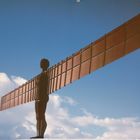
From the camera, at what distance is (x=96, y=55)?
5426mm

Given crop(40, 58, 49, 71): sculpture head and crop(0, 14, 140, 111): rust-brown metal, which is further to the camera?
crop(40, 58, 49, 71): sculpture head

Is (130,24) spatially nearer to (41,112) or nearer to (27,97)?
(41,112)

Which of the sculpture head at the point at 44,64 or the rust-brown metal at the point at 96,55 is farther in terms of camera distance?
the sculpture head at the point at 44,64

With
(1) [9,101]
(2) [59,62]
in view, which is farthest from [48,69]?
(1) [9,101]

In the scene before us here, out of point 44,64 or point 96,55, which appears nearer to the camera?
point 96,55

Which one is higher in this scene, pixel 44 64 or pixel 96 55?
pixel 44 64

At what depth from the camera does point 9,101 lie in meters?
9.55

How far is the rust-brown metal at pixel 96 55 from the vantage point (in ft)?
15.7

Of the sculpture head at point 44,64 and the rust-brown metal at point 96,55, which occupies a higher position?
the sculpture head at point 44,64

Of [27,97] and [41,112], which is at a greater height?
[27,97]

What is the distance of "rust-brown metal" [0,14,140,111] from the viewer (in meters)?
4.78

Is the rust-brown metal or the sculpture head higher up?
the sculpture head

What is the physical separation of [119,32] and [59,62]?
188cm

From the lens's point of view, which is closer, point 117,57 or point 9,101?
point 117,57
